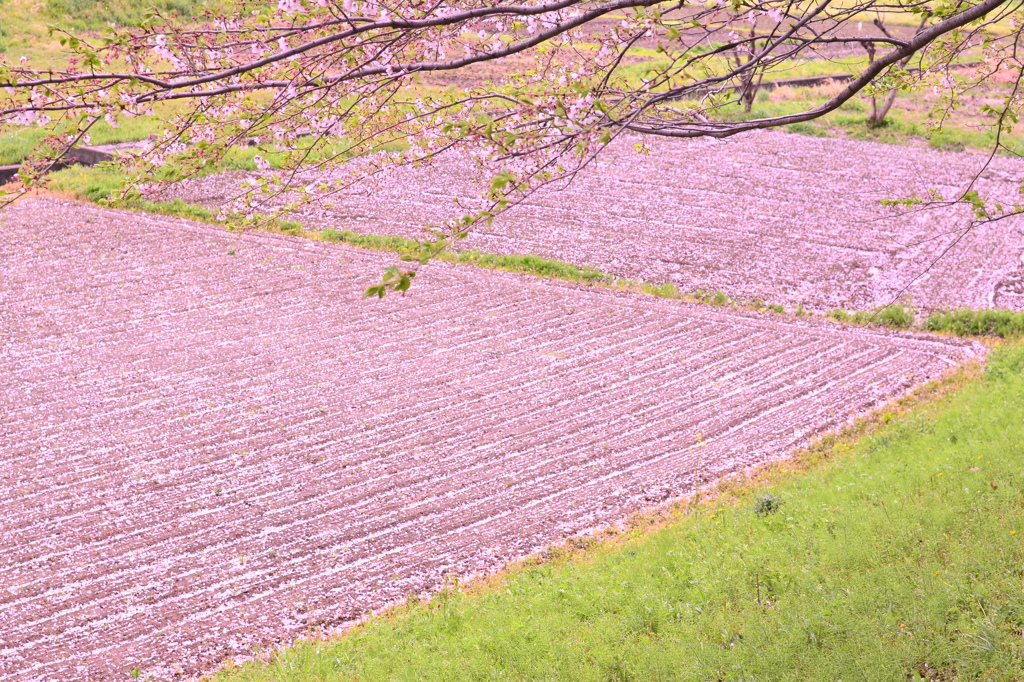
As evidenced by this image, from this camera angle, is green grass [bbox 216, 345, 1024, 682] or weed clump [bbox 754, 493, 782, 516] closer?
green grass [bbox 216, 345, 1024, 682]

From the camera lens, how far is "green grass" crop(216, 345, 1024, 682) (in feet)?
21.4

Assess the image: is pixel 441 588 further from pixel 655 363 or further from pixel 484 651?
pixel 655 363

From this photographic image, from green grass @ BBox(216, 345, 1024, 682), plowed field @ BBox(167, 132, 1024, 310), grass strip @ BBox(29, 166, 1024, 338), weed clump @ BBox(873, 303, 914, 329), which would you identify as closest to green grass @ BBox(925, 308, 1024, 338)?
grass strip @ BBox(29, 166, 1024, 338)

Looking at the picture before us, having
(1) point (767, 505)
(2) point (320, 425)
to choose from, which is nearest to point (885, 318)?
(1) point (767, 505)

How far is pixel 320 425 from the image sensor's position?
12281 millimetres

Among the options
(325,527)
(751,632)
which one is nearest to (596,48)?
(751,632)

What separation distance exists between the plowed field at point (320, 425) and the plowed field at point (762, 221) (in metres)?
2.16

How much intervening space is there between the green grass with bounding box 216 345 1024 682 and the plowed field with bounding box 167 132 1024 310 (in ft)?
27.4

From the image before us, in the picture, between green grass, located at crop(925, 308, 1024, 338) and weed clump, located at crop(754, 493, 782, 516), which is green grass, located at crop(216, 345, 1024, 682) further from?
green grass, located at crop(925, 308, 1024, 338)

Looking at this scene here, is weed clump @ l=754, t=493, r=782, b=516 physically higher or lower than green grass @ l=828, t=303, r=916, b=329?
higher

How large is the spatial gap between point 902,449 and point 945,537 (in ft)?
9.15

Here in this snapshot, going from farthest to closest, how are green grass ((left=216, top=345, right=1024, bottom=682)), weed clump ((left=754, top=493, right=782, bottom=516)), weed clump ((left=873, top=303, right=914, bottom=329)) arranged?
weed clump ((left=873, top=303, right=914, bottom=329))
weed clump ((left=754, top=493, right=782, bottom=516))
green grass ((left=216, top=345, right=1024, bottom=682))

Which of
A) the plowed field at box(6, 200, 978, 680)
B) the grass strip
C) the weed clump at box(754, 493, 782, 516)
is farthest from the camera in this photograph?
the grass strip

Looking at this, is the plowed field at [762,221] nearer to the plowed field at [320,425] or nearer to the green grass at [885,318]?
the green grass at [885,318]
